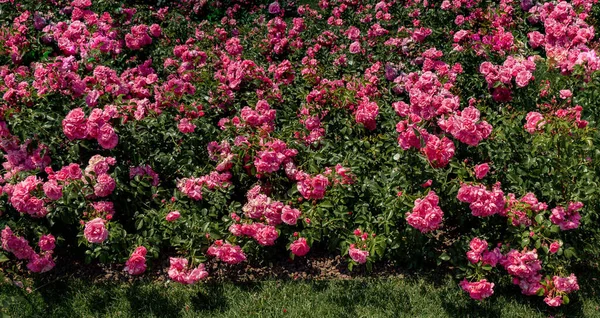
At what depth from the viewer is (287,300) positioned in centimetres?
341

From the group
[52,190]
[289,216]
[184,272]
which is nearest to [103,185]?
[52,190]

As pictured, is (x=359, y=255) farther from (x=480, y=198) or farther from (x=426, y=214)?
(x=480, y=198)

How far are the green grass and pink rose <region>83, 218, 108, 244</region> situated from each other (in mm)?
374

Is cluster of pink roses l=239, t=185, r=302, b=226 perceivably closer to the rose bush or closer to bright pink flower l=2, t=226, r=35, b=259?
the rose bush

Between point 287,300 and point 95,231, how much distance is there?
1046 millimetres

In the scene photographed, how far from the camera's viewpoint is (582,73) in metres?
3.97

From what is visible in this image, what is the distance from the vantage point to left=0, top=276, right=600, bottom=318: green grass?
328 cm

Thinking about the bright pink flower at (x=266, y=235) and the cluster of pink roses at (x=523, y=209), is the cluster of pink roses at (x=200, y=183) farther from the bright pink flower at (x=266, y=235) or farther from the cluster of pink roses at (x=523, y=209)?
the cluster of pink roses at (x=523, y=209)

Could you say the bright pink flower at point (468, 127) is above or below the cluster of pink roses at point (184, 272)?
above

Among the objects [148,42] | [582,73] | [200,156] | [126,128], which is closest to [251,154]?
[200,156]

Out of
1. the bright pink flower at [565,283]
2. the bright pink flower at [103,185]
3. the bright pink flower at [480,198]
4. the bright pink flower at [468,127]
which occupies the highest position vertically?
the bright pink flower at [468,127]

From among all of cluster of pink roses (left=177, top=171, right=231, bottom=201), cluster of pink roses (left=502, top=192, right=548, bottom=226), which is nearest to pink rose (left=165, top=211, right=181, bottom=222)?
cluster of pink roses (left=177, top=171, right=231, bottom=201)

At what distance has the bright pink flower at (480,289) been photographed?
10.2 ft

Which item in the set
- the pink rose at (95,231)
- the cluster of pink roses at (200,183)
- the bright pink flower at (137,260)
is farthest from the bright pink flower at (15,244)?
the cluster of pink roses at (200,183)
